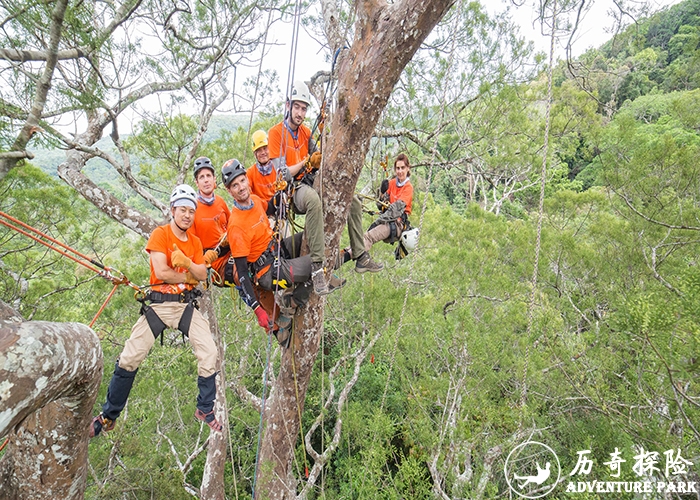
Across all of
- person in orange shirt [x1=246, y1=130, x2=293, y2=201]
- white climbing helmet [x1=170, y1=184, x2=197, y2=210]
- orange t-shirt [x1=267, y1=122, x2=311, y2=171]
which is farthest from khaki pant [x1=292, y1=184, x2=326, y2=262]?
white climbing helmet [x1=170, y1=184, x2=197, y2=210]

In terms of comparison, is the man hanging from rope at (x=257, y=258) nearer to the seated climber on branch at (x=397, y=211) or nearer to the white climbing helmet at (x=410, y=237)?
the seated climber on branch at (x=397, y=211)

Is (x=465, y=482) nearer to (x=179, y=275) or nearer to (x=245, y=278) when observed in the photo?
(x=245, y=278)

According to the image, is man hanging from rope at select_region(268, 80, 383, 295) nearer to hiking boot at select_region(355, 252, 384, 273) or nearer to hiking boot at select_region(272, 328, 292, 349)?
hiking boot at select_region(355, 252, 384, 273)

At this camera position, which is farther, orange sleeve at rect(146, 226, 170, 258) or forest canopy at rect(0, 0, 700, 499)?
forest canopy at rect(0, 0, 700, 499)

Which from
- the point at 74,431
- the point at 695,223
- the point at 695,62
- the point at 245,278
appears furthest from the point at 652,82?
the point at 74,431

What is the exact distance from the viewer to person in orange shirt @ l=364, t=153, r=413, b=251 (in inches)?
136

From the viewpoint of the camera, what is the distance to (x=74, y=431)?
1731 millimetres

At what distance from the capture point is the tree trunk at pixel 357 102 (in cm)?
175

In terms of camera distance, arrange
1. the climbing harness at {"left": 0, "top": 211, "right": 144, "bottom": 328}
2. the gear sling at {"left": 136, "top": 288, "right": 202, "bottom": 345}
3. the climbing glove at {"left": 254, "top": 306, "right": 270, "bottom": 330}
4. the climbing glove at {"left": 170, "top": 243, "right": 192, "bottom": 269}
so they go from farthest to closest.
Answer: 1. the climbing glove at {"left": 254, "top": 306, "right": 270, "bottom": 330}
2. the gear sling at {"left": 136, "top": 288, "right": 202, "bottom": 345}
3. the climbing glove at {"left": 170, "top": 243, "right": 192, "bottom": 269}
4. the climbing harness at {"left": 0, "top": 211, "right": 144, "bottom": 328}

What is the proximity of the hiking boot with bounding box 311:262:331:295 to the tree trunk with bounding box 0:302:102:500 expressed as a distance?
119cm

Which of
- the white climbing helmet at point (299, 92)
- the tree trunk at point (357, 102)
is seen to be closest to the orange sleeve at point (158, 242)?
the tree trunk at point (357, 102)

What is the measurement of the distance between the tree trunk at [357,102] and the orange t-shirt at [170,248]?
0.82 m

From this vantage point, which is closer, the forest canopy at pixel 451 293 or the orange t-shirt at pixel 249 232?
the orange t-shirt at pixel 249 232

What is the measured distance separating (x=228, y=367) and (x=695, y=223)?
6985 mm
